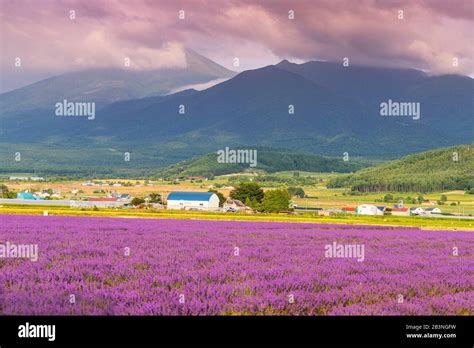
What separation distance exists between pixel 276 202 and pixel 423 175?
109 m

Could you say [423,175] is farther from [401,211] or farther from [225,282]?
[225,282]

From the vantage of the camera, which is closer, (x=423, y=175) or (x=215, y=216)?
(x=215, y=216)

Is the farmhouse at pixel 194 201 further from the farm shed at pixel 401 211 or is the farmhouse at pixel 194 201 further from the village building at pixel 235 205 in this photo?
the farm shed at pixel 401 211

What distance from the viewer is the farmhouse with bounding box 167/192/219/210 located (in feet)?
269

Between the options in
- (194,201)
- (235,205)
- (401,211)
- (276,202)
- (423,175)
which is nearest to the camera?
(276,202)

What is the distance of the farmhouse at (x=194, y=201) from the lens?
82.0m

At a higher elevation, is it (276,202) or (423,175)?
(423,175)

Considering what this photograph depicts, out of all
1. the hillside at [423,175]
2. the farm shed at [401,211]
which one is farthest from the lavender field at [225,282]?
the hillside at [423,175]

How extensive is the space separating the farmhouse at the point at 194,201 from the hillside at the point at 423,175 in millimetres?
78870

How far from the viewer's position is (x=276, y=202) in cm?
6838

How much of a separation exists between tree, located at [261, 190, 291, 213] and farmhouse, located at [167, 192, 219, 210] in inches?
539

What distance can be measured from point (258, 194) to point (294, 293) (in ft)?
234

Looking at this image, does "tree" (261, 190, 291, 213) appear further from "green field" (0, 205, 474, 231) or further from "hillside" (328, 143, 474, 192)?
"hillside" (328, 143, 474, 192)

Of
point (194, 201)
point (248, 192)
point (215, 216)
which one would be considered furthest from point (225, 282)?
point (194, 201)
